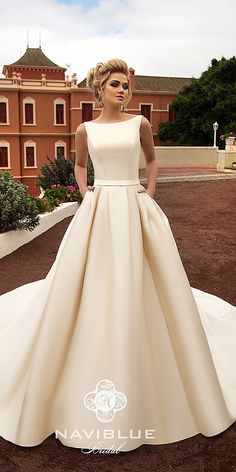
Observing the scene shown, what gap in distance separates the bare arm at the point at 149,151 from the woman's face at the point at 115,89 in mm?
215

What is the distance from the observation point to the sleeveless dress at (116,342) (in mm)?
2633

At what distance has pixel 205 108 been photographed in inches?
1426

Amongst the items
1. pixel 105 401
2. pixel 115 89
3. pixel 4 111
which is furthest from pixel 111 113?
pixel 4 111

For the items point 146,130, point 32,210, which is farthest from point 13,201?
point 146,130

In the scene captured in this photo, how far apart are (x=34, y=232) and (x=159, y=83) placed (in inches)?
1409

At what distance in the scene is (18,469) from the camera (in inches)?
96.7

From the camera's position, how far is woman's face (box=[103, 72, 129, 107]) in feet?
9.98

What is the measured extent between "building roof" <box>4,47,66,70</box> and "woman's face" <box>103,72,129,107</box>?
4365 centimetres

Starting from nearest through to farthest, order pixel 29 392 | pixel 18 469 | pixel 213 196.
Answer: pixel 18 469 < pixel 29 392 < pixel 213 196

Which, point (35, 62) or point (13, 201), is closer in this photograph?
point (13, 201)

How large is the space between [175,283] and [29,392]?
1091 mm

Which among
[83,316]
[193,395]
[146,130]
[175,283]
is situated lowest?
[193,395]

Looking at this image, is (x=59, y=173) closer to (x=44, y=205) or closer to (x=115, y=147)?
(x=44, y=205)

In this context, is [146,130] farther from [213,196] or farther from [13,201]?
[213,196]
